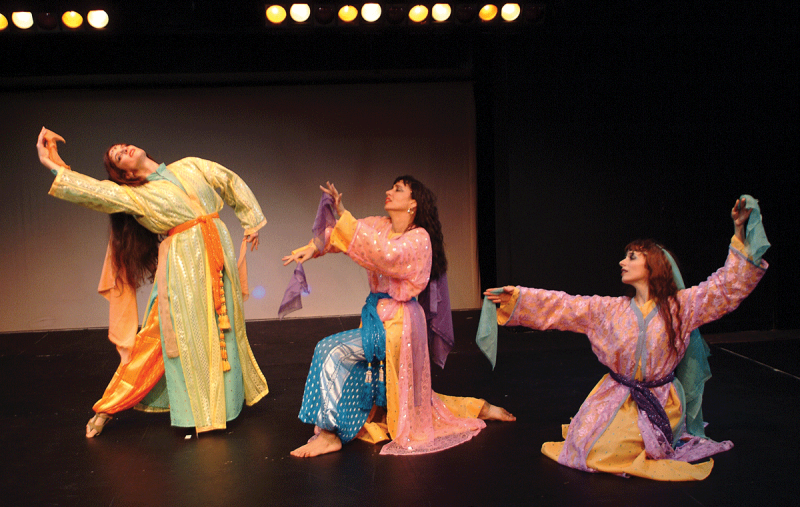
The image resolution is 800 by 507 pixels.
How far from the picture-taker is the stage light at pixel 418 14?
15.1 feet

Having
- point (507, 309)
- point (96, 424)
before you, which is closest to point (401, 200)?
point (507, 309)

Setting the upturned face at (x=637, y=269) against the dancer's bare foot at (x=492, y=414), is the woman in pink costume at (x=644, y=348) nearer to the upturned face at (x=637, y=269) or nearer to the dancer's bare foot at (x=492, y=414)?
the upturned face at (x=637, y=269)

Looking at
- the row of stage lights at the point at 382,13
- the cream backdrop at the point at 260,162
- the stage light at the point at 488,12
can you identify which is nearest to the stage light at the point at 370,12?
the row of stage lights at the point at 382,13

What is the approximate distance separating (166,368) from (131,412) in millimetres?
577

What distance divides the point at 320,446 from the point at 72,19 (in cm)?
325

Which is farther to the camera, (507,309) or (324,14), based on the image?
(324,14)

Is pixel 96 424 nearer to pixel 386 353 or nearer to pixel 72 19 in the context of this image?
pixel 386 353

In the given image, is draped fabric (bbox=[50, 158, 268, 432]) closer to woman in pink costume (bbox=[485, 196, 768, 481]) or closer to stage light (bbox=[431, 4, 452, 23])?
woman in pink costume (bbox=[485, 196, 768, 481])

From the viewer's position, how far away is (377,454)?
9.33 feet

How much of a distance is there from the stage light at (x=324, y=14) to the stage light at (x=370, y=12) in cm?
20

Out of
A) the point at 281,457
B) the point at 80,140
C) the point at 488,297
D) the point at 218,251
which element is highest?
the point at 80,140

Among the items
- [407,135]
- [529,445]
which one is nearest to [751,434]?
[529,445]

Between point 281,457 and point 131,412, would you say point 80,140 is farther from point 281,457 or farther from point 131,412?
point 281,457

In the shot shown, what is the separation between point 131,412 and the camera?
3525 mm
